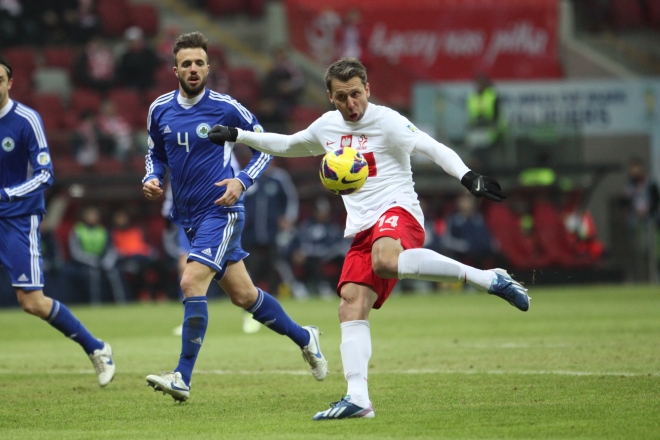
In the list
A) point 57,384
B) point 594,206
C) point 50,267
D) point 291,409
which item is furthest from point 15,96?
point 291,409

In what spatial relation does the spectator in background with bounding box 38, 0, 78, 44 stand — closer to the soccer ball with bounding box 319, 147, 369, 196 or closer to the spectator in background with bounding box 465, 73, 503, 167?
the spectator in background with bounding box 465, 73, 503, 167

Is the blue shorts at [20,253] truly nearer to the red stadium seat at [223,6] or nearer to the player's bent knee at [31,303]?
the player's bent knee at [31,303]

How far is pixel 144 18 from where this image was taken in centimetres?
2503

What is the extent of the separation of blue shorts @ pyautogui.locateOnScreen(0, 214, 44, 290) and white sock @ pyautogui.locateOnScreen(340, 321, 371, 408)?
2.93 meters

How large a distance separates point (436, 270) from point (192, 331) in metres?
1.85

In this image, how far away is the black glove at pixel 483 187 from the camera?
612cm

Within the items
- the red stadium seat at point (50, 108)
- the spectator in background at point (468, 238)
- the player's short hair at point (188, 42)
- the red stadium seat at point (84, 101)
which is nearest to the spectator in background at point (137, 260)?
the red stadium seat at point (50, 108)

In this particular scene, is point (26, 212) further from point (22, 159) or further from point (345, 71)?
point (345, 71)

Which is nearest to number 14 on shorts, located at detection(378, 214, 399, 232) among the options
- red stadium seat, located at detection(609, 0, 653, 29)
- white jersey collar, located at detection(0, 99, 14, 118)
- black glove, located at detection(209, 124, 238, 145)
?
black glove, located at detection(209, 124, 238, 145)

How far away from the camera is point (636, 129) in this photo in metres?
22.8

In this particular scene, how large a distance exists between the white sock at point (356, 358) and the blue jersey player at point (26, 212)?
2.53 metres

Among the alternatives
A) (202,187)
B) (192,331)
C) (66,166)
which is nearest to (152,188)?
(202,187)

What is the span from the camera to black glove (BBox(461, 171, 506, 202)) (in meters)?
6.12

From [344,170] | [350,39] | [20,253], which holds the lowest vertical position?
[20,253]
